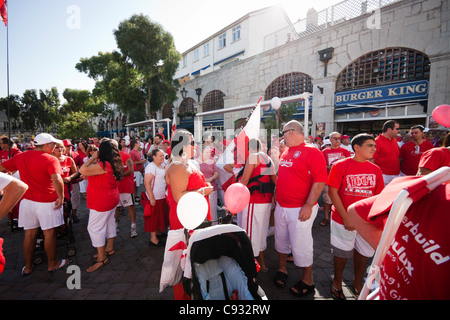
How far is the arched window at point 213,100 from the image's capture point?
62.9 ft

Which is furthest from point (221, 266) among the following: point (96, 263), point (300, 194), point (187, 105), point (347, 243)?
point (187, 105)

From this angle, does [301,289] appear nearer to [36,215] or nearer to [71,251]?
[71,251]

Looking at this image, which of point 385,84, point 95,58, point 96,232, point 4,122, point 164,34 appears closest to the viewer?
point 96,232

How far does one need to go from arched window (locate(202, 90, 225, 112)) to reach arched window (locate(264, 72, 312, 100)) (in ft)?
17.5

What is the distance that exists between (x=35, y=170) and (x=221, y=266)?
3.16 metres

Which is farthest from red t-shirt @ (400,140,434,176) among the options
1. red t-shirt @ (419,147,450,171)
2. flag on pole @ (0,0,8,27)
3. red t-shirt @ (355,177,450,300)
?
flag on pole @ (0,0,8,27)

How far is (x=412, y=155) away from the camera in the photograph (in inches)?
192

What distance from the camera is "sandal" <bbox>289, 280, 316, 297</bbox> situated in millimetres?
2633

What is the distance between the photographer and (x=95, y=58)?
22.5 m
